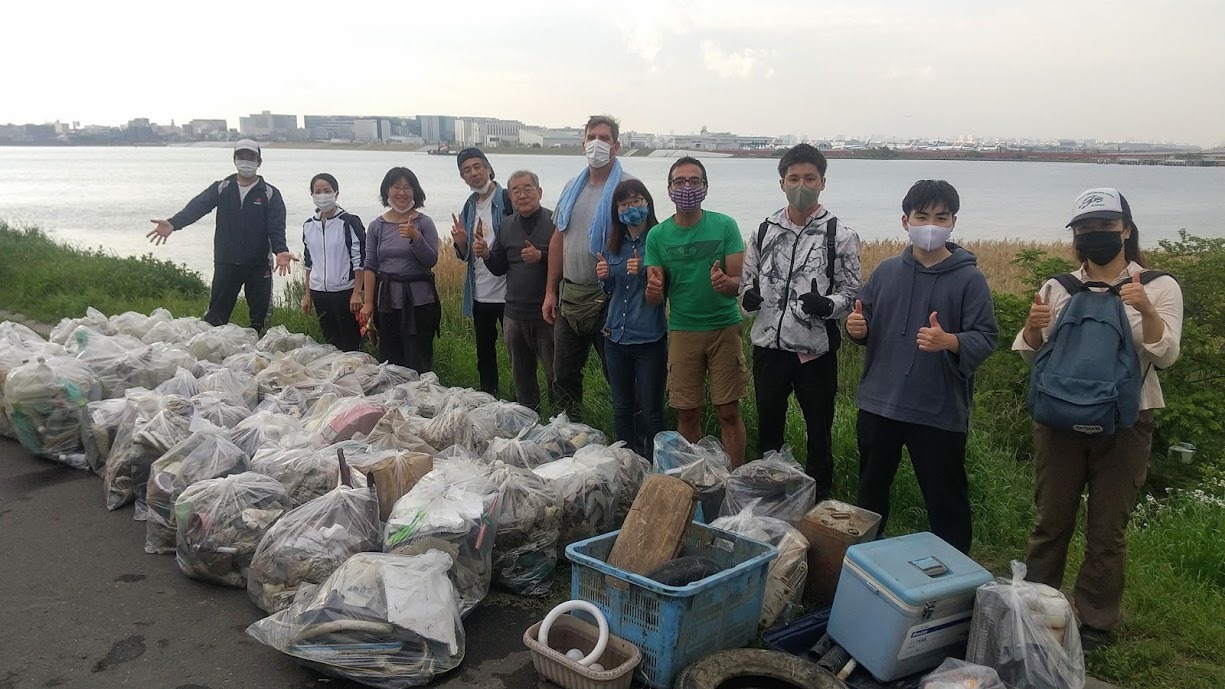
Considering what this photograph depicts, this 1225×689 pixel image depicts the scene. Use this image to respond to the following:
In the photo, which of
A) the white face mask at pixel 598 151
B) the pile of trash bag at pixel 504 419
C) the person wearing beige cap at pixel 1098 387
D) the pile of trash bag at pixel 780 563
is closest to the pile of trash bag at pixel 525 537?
the pile of trash bag at pixel 780 563

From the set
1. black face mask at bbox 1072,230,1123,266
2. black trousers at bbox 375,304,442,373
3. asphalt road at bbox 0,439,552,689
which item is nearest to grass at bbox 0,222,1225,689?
black trousers at bbox 375,304,442,373

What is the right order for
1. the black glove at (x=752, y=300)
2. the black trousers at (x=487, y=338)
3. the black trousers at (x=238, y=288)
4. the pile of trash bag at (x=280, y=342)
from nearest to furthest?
1. the black glove at (x=752, y=300)
2. the black trousers at (x=487, y=338)
3. the pile of trash bag at (x=280, y=342)
4. the black trousers at (x=238, y=288)

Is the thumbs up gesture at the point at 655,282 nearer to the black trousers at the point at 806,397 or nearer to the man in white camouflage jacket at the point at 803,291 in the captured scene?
the man in white camouflage jacket at the point at 803,291

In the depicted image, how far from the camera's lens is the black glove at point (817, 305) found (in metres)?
3.94

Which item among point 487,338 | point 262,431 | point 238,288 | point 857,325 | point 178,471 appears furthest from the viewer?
point 238,288

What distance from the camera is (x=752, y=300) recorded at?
4191 mm

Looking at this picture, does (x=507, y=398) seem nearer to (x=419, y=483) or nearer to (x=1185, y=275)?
(x=419, y=483)

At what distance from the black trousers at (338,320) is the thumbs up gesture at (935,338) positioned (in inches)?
186

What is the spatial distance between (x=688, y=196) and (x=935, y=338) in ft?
5.18

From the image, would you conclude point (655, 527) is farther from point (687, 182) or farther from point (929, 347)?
point (687, 182)

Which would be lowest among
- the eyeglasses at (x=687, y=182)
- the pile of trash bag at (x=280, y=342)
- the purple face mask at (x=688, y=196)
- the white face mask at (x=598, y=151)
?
the pile of trash bag at (x=280, y=342)

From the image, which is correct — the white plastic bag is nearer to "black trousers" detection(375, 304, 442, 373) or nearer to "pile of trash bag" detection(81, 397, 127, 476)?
"black trousers" detection(375, 304, 442, 373)

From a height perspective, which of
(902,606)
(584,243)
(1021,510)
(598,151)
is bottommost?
(1021,510)

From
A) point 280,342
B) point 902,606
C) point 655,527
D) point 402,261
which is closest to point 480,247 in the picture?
point 402,261
